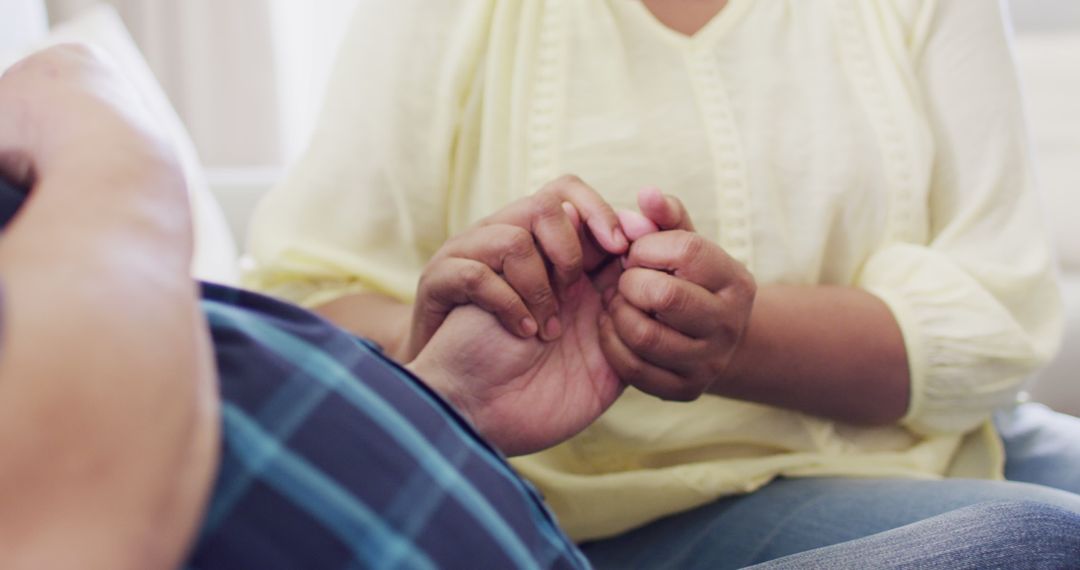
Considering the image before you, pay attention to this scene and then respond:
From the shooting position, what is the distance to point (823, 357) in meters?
0.81

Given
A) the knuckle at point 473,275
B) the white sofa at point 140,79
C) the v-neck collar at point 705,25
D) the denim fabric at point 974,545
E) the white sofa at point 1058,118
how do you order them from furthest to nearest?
1. the white sofa at point 1058,118
2. the white sofa at point 140,79
3. the v-neck collar at point 705,25
4. the knuckle at point 473,275
5. the denim fabric at point 974,545

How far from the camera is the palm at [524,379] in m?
0.66

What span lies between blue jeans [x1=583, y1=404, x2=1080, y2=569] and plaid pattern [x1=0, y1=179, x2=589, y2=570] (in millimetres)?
306

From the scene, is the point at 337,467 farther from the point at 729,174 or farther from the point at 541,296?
the point at 729,174

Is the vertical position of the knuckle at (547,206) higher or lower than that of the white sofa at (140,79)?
higher

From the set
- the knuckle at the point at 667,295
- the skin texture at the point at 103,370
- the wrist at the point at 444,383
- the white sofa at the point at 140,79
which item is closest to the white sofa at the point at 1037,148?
the white sofa at the point at 140,79

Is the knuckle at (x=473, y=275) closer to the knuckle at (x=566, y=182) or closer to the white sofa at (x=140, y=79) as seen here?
the knuckle at (x=566, y=182)

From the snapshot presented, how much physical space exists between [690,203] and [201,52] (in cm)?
157

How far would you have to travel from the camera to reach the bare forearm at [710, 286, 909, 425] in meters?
0.80

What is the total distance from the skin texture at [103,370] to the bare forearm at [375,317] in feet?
1.32

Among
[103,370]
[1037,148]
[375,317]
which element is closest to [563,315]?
[375,317]

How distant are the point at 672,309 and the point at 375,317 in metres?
0.28

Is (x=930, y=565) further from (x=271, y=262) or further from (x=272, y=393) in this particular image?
(x=271, y=262)

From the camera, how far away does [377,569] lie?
399mm
